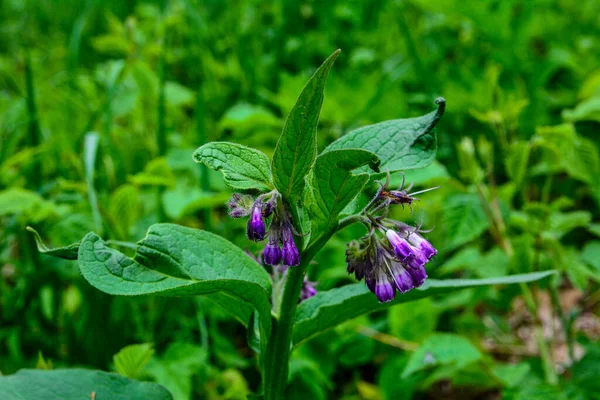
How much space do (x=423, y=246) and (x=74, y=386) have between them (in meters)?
0.80

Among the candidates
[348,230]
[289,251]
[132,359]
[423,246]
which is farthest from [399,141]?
[348,230]

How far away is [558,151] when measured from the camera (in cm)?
195

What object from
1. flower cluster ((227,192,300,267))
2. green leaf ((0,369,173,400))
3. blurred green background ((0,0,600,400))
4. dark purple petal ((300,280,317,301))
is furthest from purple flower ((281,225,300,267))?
blurred green background ((0,0,600,400))

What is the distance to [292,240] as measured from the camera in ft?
3.51

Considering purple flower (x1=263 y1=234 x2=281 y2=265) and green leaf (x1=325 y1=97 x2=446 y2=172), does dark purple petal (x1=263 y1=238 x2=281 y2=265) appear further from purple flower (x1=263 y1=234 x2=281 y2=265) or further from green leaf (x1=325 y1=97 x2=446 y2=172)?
green leaf (x1=325 y1=97 x2=446 y2=172)

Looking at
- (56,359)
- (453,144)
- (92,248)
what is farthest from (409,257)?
(453,144)

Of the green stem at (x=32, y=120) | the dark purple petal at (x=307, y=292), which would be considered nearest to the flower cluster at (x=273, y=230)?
the dark purple petal at (x=307, y=292)

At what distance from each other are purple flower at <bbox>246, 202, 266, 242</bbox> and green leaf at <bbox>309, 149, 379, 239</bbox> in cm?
10

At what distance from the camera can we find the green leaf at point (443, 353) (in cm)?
181

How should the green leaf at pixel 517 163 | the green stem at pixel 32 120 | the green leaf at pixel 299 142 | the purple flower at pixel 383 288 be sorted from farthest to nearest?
the green stem at pixel 32 120 → the green leaf at pixel 517 163 → the purple flower at pixel 383 288 → the green leaf at pixel 299 142

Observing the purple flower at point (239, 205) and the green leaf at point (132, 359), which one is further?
the green leaf at point (132, 359)

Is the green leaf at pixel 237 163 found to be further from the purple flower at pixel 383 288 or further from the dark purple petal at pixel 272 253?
the purple flower at pixel 383 288

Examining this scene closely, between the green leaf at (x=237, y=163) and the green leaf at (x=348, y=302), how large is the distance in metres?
0.30

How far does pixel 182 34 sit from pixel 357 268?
3181mm
